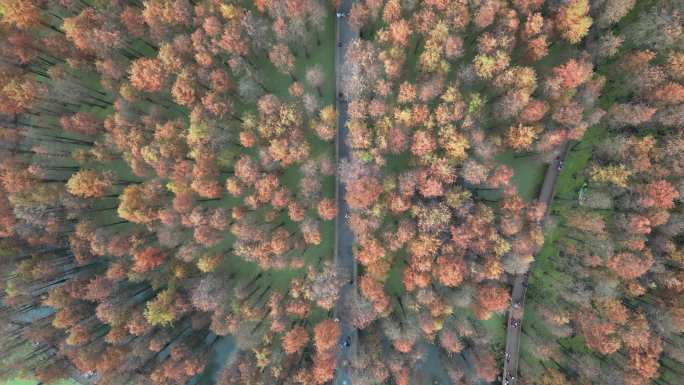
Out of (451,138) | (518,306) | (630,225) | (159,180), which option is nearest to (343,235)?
(451,138)

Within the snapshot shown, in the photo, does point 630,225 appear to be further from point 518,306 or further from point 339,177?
point 339,177

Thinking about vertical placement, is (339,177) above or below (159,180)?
above

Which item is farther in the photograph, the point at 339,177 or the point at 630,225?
the point at 339,177

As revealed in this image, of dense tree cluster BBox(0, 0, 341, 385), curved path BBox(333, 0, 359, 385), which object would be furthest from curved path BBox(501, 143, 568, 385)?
dense tree cluster BBox(0, 0, 341, 385)

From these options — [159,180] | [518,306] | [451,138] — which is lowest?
[518,306]

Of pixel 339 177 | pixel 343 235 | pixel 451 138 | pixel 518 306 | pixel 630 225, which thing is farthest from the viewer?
pixel 343 235

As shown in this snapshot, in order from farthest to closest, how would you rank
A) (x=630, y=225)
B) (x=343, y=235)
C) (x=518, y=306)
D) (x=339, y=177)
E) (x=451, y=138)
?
(x=343, y=235) < (x=518, y=306) < (x=339, y=177) < (x=630, y=225) < (x=451, y=138)

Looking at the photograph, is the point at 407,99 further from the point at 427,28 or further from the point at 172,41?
A: the point at 172,41

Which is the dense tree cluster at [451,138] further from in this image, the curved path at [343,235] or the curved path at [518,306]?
the curved path at [518,306]

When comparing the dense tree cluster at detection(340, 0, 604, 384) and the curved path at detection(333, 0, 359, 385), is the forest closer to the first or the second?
the dense tree cluster at detection(340, 0, 604, 384)
